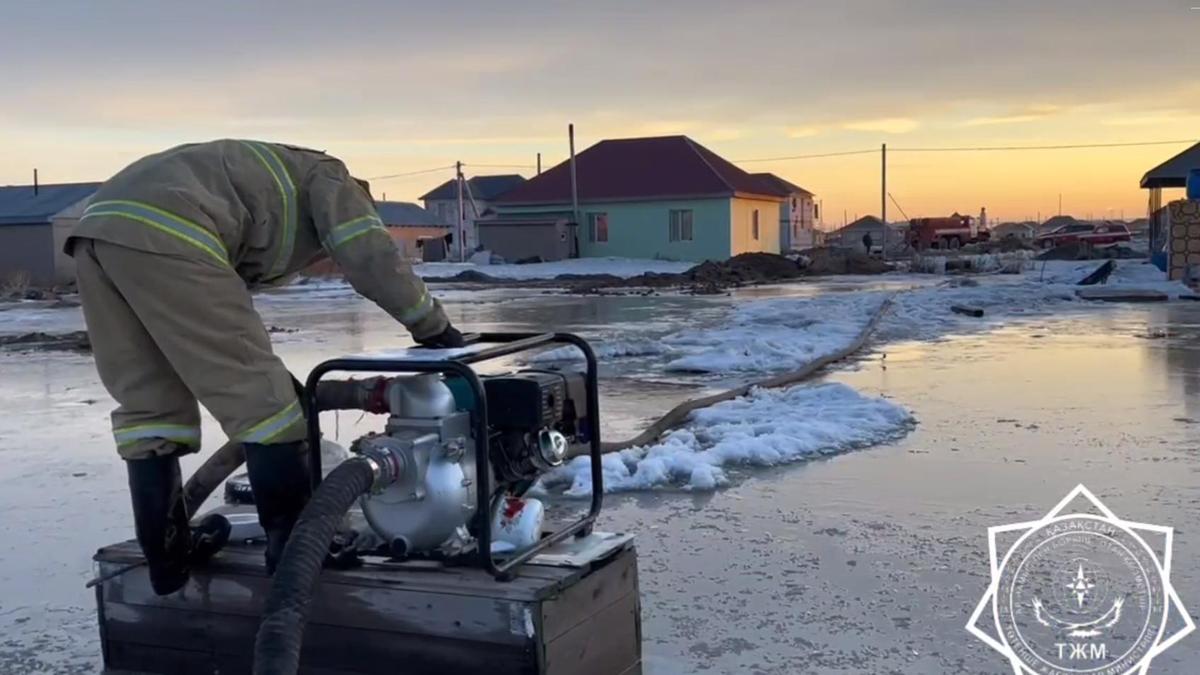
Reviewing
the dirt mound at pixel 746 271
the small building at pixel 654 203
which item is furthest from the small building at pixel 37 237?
the dirt mound at pixel 746 271

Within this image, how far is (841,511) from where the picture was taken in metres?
5.04

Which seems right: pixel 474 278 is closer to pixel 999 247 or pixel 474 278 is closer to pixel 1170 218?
pixel 1170 218

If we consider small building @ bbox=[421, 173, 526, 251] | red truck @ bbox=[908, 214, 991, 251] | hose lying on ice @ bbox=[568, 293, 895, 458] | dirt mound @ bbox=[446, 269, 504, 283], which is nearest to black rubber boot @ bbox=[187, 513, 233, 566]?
hose lying on ice @ bbox=[568, 293, 895, 458]

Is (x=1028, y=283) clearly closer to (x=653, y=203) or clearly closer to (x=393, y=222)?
(x=653, y=203)

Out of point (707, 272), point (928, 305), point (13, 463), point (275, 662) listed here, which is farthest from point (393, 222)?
point (275, 662)

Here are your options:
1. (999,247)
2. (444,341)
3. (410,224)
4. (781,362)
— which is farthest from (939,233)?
(444,341)

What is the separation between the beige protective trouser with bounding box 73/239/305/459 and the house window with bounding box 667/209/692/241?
40.1 m

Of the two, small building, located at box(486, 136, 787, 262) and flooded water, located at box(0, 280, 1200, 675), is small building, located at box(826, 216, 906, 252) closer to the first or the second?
small building, located at box(486, 136, 787, 262)

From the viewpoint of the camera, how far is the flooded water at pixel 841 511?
11.8 ft

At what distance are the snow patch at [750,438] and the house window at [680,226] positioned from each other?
3482 cm

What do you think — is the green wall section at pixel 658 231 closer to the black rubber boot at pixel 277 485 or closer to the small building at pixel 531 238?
the small building at pixel 531 238

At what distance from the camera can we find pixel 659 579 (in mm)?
4188

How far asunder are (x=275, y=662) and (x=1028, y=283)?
2386cm

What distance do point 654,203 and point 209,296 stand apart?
1590 inches
